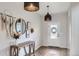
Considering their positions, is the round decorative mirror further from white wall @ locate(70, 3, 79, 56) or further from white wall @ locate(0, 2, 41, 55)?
white wall @ locate(70, 3, 79, 56)

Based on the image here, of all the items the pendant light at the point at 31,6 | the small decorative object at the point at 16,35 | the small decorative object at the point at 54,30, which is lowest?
the small decorative object at the point at 16,35

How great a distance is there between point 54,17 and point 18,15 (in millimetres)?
400

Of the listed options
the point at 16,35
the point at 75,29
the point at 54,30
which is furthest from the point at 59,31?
the point at 16,35

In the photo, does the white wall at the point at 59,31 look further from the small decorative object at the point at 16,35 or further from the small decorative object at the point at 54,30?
the small decorative object at the point at 16,35

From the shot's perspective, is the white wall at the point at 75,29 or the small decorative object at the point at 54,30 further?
the small decorative object at the point at 54,30

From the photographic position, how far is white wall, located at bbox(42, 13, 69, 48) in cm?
114

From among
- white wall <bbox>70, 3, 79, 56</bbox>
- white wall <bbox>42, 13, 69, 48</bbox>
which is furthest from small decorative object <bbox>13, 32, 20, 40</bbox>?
white wall <bbox>70, 3, 79, 56</bbox>

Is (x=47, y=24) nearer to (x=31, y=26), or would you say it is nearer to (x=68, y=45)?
(x=31, y=26)

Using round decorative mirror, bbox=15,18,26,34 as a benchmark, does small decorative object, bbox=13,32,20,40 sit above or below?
below

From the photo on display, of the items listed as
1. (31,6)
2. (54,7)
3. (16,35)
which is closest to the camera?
(31,6)

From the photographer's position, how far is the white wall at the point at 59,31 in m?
1.14

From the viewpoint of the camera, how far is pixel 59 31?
3.76ft

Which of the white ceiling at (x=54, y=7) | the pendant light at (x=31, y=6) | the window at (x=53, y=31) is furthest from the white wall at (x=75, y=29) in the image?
the pendant light at (x=31, y=6)

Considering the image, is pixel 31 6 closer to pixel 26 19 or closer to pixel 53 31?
pixel 26 19
